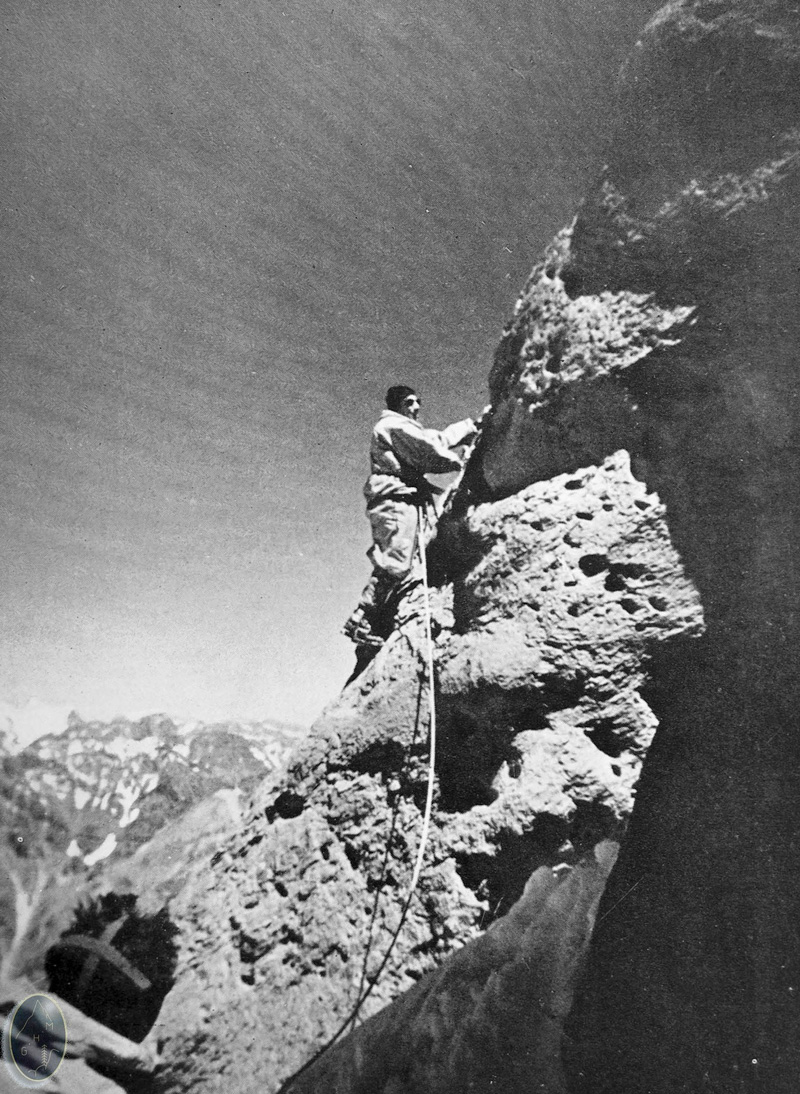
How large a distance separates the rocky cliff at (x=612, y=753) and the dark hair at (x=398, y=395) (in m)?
1.59

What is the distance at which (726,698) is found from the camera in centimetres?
322

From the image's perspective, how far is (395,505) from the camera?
182 inches

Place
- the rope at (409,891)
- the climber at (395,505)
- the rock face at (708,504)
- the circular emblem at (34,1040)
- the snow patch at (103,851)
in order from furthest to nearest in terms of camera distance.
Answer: the climber at (395,505) → the snow patch at (103,851) → the rock face at (708,504) → the rope at (409,891) → the circular emblem at (34,1040)

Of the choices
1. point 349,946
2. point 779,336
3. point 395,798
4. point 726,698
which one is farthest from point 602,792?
point 779,336

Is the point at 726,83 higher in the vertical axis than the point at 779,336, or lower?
higher

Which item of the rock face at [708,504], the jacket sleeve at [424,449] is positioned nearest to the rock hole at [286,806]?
the rock face at [708,504]

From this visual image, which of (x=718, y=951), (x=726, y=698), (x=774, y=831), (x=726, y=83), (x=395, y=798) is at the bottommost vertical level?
(x=718, y=951)

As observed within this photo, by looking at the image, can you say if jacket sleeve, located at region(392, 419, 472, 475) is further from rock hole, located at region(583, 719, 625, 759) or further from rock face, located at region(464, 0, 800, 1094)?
rock hole, located at region(583, 719, 625, 759)

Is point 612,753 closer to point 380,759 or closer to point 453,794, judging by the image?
point 453,794

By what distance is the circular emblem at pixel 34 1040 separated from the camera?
248 centimetres

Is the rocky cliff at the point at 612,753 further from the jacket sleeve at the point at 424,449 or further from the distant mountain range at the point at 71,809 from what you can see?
the jacket sleeve at the point at 424,449

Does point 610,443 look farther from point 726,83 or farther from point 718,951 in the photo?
point 718,951

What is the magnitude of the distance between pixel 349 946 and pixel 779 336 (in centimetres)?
432

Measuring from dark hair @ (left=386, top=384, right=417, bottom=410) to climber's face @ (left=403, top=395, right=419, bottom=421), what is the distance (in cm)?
3
